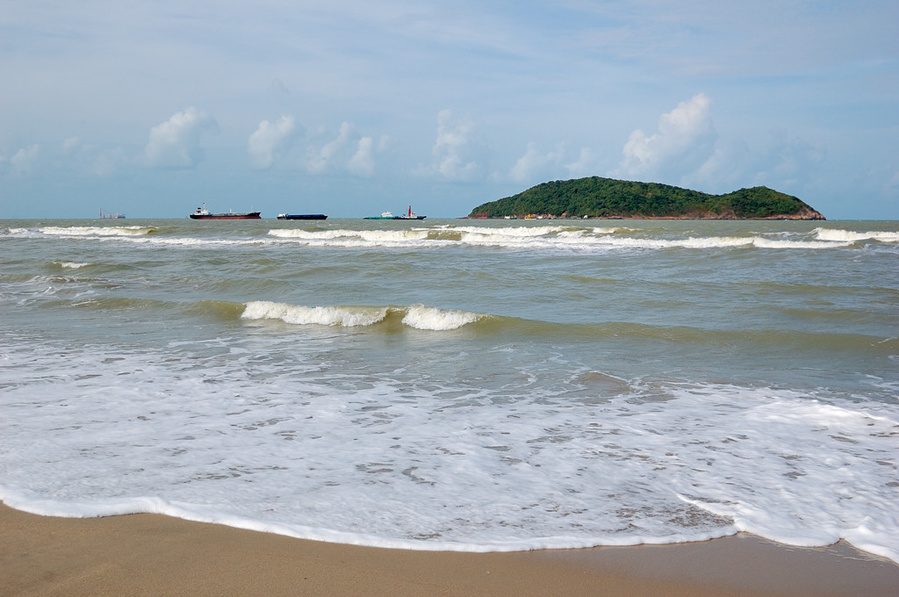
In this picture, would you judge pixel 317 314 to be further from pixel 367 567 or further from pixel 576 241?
pixel 576 241

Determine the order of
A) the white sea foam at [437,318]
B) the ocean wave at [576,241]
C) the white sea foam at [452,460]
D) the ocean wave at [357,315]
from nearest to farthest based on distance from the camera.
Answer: the white sea foam at [452,460], the white sea foam at [437,318], the ocean wave at [357,315], the ocean wave at [576,241]

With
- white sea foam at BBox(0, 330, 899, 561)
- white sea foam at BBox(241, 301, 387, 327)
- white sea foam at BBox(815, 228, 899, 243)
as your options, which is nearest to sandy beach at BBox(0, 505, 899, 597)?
white sea foam at BBox(0, 330, 899, 561)

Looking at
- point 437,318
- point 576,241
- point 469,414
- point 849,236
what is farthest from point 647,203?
point 469,414

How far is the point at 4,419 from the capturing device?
5148 millimetres

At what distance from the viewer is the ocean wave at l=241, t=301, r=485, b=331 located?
1063cm

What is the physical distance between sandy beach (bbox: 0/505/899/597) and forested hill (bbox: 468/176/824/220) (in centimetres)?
11237

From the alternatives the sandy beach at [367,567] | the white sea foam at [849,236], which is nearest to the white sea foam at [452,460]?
the sandy beach at [367,567]

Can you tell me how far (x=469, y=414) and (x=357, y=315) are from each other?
5841 mm

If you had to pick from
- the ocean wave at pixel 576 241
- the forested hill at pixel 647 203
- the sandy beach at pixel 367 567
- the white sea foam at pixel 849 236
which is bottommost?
the sandy beach at pixel 367 567

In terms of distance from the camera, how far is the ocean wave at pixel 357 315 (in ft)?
34.9

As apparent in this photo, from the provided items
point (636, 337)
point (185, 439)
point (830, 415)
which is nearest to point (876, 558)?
point (830, 415)

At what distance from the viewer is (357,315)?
36.5ft

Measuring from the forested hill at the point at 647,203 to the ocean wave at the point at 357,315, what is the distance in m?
106

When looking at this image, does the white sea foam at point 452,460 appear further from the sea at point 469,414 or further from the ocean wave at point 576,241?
the ocean wave at point 576,241
